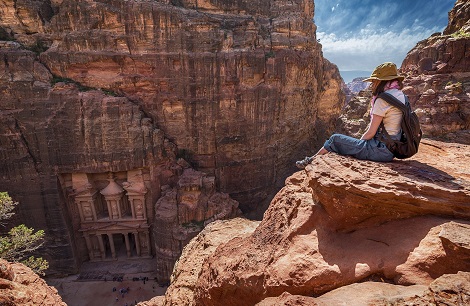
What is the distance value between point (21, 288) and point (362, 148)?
7.31 m

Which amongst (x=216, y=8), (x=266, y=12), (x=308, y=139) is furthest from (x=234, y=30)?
(x=308, y=139)

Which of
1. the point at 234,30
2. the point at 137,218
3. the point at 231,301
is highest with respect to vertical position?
the point at 234,30

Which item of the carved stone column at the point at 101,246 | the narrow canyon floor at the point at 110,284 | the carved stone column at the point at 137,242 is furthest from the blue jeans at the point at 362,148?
the carved stone column at the point at 101,246

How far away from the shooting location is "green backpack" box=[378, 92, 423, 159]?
4.04m

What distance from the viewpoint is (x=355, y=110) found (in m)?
24.6

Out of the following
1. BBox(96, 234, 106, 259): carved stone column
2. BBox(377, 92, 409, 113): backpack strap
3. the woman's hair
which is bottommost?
BBox(96, 234, 106, 259): carved stone column

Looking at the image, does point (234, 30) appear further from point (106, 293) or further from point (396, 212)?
point (106, 293)

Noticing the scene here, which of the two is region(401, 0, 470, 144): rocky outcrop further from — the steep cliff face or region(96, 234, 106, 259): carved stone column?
region(96, 234, 106, 259): carved stone column

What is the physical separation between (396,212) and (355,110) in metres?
23.4

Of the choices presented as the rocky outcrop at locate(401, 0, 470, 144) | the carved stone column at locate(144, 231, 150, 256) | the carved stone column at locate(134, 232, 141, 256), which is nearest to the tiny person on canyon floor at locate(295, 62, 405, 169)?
the rocky outcrop at locate(401, 0, 470, 144)

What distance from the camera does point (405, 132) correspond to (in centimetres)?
407

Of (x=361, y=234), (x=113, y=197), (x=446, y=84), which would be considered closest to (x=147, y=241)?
(x=113, y=197)

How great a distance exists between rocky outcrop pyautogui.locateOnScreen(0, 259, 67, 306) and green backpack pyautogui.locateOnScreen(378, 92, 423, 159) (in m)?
7.26

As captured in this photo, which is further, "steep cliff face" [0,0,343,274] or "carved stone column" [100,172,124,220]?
"carved stone column" [100,172,124,220]
